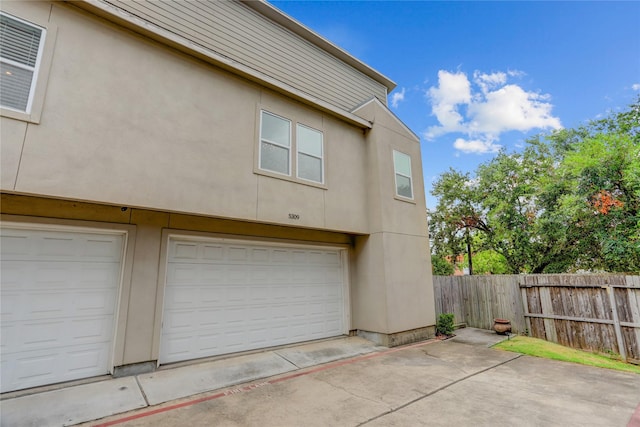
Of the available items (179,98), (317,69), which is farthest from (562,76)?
(179,98)

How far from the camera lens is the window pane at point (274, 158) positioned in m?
6.72

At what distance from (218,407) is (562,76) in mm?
19933

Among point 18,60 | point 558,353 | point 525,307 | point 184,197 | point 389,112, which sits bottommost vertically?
point 558,353

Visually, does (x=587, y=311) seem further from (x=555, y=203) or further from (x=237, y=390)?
(x=237, y=390)

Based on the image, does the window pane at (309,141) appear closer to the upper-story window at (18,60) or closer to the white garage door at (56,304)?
the white garage door at (56,304)

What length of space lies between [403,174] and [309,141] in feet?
11.8

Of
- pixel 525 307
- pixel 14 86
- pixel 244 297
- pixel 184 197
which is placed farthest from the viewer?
pixel 525 307

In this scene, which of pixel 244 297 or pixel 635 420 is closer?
pixel 635 420

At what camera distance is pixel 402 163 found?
31.1 feet

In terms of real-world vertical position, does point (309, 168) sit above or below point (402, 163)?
below

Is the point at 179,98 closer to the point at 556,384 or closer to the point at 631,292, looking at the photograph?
the point at 556,384

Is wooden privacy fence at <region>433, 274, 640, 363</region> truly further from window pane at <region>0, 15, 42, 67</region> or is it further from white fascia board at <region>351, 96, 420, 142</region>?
window pane at <region>0, 15, 42, 67</region>

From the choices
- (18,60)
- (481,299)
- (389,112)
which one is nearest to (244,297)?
(18,60)

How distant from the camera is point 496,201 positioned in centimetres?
1552
